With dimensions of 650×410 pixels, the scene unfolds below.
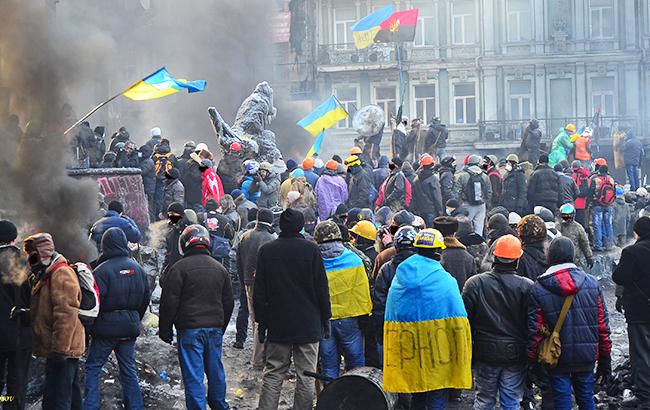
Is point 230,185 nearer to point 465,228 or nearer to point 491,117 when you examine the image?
point 465,228

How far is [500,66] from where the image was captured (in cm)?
4325

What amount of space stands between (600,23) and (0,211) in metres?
36.7

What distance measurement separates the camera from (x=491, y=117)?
4350 centimetres

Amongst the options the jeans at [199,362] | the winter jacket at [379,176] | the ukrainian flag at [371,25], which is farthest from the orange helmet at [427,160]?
the ukrainian flag at [371,25]

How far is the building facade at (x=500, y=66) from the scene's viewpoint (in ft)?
140

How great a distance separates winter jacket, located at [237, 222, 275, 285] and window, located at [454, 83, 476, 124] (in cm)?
3315

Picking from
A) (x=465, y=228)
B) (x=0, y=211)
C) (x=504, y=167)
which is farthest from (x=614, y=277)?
(x=504, y=167)

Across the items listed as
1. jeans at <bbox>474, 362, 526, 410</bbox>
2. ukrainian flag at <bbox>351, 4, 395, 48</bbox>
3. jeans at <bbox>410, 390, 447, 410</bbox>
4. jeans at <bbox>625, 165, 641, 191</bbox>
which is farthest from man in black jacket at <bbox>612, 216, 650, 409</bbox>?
ukrainian flag at <bbox>351, 4, 395, 48</bbox>

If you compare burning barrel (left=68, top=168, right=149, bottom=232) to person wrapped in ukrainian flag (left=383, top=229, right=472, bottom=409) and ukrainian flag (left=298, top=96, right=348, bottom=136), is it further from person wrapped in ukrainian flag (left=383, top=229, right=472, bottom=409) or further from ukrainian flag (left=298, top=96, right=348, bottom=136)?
person wrapped in ukrainian flag (left=383, top=229, right=472, bottom=409)

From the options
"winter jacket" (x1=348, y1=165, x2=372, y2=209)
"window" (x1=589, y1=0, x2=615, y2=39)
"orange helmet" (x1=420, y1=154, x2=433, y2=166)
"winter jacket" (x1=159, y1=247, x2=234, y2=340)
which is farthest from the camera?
"window" (x1=589, y1=0, x2=615, y2=39)

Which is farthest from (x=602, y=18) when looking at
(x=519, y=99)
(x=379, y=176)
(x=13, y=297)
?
(x=13, y=297)

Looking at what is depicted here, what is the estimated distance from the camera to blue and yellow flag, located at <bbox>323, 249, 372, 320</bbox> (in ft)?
31.9

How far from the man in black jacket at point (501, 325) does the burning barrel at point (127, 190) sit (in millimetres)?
8339

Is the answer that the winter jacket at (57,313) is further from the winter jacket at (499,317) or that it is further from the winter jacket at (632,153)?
the winter jacket at (632,153)
